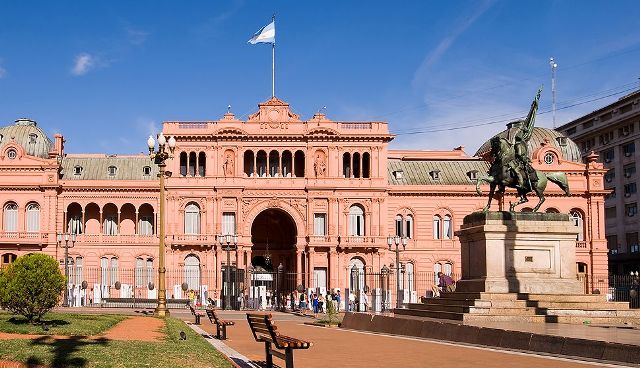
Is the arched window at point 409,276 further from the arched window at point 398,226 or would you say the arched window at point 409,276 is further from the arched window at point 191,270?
the arched window at point 191,270

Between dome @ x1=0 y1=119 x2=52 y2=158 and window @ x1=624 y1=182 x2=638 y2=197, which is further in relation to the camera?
window @ x1=624 y1=182 x2=638 y2=197

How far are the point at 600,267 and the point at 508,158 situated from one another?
46.1 meters

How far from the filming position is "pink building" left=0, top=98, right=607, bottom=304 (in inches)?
2584

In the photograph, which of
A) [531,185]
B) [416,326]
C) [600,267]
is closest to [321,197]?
[600,267]

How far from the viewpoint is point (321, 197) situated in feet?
218

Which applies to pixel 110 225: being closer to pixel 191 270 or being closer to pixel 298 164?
pixel 191 270

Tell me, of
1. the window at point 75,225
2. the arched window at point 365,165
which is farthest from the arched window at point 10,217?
the arched window at point 365,165

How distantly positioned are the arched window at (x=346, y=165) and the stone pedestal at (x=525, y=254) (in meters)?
41.6

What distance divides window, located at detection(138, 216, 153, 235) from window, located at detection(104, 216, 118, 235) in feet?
6.71

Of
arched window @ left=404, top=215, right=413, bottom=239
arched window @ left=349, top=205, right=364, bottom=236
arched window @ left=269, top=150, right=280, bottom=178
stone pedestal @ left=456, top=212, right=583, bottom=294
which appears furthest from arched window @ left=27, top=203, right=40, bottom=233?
stone pedestal @ left=456, top=212, right=583, bottom=294

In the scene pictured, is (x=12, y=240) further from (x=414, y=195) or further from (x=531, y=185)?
(x=531, y=185)

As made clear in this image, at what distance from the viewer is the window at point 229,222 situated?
6600cm

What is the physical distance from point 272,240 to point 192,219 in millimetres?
8309

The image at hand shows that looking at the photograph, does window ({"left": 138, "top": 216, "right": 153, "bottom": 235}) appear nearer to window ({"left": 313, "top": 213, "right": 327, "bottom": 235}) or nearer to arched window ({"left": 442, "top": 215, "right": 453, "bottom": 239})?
window ({"left": 313, "top": 213, "right": 327, "bottom": 235})
